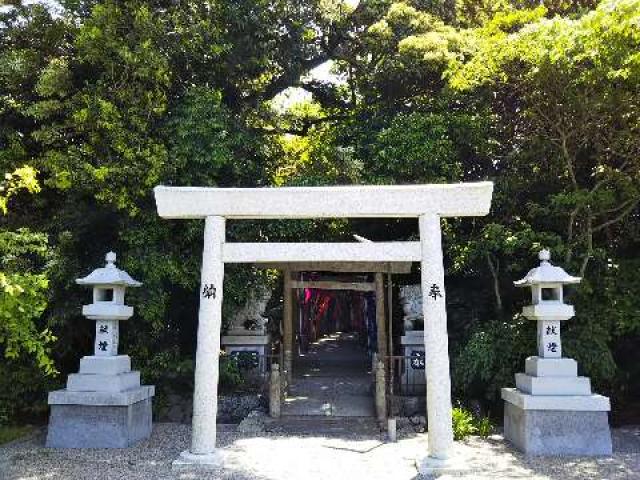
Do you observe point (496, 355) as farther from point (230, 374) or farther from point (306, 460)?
point (230, 374)

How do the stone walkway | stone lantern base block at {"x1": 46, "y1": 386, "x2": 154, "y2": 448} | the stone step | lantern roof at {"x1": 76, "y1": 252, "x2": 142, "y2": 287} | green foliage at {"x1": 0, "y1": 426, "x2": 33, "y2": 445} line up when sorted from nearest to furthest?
1. stone lantern base block at {"x1": 46, "y1": 386, "x2": 154, "y2": 448}
2. lantern roof at {"x1": 76, "y1": 252, "x2": 142, "y2": 287}
3. green foliage at {"x1": 0, "y1": 426, "x2": 33, "y2": 445}
4. the stone step
5. the stone walkway

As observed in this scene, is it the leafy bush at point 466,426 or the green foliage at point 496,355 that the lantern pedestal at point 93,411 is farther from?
the green foliage at point 496,355

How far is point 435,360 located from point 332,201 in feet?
7.25

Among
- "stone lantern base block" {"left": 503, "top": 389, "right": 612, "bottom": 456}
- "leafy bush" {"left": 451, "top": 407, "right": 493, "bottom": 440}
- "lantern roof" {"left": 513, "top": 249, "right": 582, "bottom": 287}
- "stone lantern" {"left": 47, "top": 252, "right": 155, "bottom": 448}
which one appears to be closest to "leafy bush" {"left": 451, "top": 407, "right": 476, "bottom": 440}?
"leafy bush" {"left": 451, "top": 407, "right": 493, "bottom": 440}

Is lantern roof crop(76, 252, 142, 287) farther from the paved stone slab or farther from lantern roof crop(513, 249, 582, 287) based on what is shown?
lantern roof crop(513, 249, 582, 287)

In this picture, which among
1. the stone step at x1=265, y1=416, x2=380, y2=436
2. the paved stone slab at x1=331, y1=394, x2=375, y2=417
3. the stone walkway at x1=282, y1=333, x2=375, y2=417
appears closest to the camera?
the stone step at x1=265, y1=416, x2=380, y2=436

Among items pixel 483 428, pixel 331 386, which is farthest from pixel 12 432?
pixel 483 428

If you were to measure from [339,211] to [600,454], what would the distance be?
4726 millimetres

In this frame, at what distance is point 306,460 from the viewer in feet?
24.8

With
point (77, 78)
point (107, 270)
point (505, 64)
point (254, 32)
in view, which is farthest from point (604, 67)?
point (77, 78)

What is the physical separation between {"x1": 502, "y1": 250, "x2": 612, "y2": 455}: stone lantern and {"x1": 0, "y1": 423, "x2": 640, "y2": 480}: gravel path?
247 mm

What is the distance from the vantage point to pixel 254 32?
11.2 metres

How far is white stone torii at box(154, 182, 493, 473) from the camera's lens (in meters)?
6.73

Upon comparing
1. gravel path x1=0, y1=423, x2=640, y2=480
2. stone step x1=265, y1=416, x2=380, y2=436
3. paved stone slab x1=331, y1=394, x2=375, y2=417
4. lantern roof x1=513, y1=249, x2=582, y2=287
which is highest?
lantern roof x1=513, y1=249, x2=582, y2=287
